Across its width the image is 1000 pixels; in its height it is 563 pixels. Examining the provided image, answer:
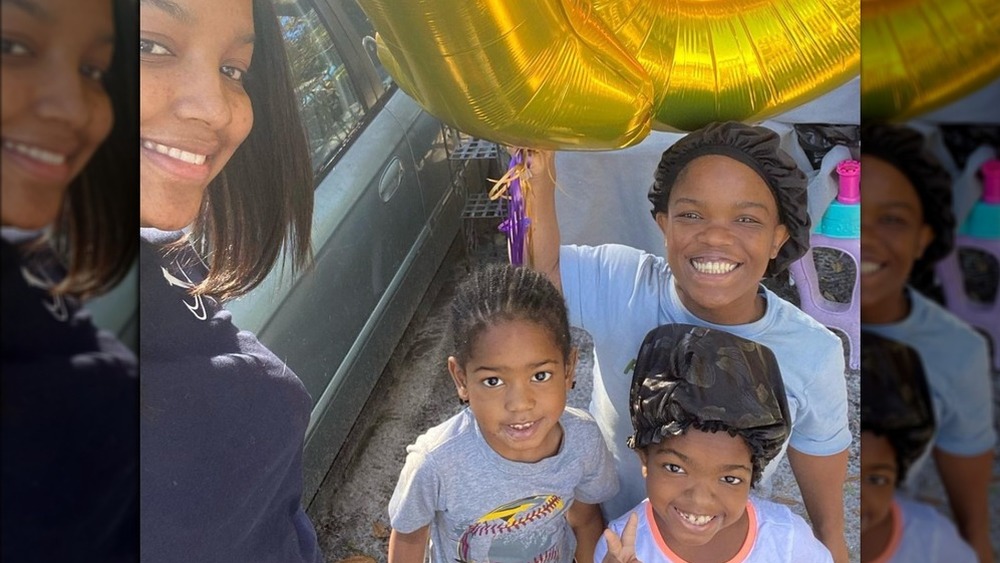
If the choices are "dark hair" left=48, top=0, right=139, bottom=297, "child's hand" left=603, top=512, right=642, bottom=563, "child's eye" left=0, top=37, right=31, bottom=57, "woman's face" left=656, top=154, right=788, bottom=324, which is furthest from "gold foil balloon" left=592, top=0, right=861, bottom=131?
"child's eye" left=0, top=37, right=31, bottom=57

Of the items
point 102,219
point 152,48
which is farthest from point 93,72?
point 102,219

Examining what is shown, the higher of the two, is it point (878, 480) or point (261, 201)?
point (261, 201)

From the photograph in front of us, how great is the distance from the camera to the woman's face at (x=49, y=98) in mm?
2301

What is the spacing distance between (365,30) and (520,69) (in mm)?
398

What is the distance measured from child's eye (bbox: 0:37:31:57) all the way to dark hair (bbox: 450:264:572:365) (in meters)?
1.17

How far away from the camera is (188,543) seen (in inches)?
94.0

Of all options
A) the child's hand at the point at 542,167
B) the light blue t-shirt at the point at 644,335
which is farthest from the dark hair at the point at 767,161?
the child's hand at the point at 542,167

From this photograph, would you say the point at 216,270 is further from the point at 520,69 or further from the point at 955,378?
the point at 955,378

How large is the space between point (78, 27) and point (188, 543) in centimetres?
129

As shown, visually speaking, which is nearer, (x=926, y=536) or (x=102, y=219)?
(x=926, y=536)

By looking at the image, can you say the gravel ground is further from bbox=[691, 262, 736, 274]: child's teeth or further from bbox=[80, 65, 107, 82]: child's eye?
bbox=[80, 65, 107, 82]: child's eye

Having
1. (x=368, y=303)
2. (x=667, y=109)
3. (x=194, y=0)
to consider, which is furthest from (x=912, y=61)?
(x=194, y=0)

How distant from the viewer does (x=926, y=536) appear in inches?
73.7

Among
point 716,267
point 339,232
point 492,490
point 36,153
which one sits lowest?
point 492,490
